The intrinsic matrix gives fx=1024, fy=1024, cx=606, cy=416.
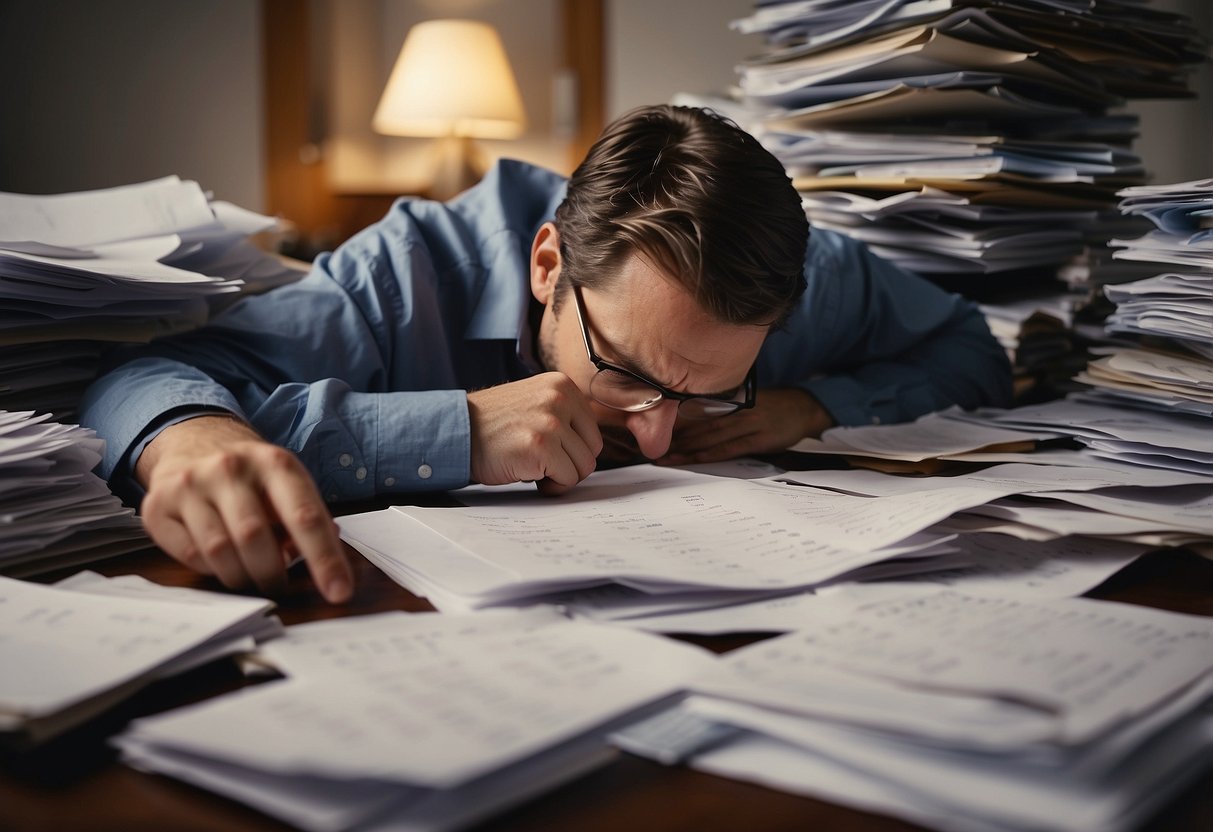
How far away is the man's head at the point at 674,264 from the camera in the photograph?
970 mm

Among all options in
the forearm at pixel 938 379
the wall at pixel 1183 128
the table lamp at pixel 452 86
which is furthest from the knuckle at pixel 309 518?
the table lamp at pixel 452 86

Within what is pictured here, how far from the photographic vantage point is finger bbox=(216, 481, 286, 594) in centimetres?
60

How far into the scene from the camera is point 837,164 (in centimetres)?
143

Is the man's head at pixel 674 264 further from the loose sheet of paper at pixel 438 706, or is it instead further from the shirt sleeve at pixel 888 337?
the loose sheet of paper at pixel 438 706

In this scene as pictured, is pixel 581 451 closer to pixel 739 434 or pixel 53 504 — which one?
pixel 739 434

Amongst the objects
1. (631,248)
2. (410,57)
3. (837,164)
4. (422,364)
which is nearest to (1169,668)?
(631,248)

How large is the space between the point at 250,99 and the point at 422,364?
2877 mm

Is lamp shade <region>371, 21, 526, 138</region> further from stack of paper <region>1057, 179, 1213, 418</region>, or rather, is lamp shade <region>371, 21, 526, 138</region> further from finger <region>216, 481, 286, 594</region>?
finger <region>216, 481, 286, 594</region>

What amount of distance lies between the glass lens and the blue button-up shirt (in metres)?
0.16

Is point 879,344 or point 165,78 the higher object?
point 165,78

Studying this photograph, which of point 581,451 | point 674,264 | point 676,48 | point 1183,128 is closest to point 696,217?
point 674,264

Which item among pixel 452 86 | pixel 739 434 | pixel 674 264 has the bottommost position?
pixel 739 434

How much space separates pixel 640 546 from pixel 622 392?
1.16ft

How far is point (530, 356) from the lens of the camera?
124cm
